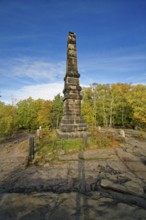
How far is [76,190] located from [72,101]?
290 inches

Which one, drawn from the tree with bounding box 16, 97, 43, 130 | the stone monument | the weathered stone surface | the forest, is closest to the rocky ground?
the weathered stone surface

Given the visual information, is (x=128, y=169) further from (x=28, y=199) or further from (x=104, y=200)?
(x=28, y=199)

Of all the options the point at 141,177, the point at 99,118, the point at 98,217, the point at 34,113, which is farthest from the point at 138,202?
the point at 34,113

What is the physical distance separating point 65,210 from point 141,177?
3241mm

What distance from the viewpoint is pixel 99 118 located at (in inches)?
1545

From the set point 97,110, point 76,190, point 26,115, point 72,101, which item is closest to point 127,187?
point 76,190

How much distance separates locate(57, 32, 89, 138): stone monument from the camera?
1033cm

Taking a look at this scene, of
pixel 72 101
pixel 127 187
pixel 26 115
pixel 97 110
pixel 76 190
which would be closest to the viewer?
pixel 127 187

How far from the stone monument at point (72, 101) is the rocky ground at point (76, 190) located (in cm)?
349

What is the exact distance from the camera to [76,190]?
4297 millimetres

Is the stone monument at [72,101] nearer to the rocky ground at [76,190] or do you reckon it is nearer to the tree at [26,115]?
the rocky ground at [76,190]

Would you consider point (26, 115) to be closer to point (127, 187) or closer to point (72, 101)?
point (72, 101)

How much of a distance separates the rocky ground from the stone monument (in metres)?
3.49

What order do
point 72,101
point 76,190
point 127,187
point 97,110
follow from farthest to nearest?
point 97,110
point 72,101
point 76,190
point 127,187
